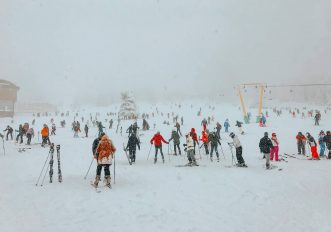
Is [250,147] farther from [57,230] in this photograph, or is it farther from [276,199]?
[57,230]

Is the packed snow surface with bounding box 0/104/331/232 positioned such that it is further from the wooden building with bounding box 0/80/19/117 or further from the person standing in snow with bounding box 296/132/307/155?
the wooden building with bounding box 0/80/19/117

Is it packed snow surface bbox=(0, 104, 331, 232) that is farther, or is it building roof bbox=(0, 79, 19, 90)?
building roof bbox=(0, 79, 19, 90)

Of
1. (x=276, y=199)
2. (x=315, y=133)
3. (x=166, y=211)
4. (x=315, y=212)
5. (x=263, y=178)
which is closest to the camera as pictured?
(x=166, y=211)

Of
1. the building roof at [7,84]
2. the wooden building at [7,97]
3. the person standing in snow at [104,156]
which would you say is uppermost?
the building roof at [7,84]

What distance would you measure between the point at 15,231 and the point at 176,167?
9898mm

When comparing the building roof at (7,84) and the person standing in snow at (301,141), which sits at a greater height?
the building roof at (7,84)

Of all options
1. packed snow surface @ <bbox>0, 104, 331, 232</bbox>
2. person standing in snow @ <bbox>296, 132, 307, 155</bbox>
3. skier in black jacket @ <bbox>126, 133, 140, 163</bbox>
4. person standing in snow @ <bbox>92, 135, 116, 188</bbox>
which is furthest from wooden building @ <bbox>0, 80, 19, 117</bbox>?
person standing in snow @ <bbox>92, 135, 116, 188</bbox>

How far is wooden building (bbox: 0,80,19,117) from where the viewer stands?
217ft

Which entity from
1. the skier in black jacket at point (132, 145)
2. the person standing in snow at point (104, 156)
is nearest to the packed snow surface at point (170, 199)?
the person standing in snow at point (104, 156)

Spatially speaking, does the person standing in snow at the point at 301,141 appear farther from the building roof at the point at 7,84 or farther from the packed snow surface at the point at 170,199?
the building roof at the point at 7,84

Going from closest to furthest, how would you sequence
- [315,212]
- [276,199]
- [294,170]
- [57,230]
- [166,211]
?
1. [57,230]
2. [166,211]
3. [315,212]
4. [276,199]
5. [294,170]

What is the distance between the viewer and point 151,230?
306 inches

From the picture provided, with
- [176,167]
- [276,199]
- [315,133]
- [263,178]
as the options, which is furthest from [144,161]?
[315,133]

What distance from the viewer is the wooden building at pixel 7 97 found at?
66188 mm
